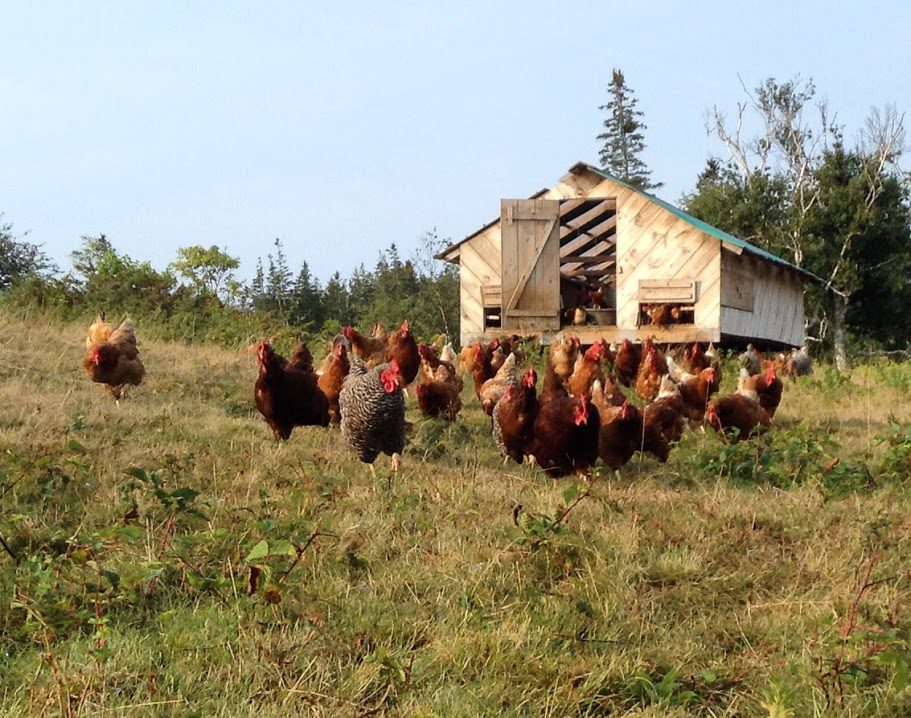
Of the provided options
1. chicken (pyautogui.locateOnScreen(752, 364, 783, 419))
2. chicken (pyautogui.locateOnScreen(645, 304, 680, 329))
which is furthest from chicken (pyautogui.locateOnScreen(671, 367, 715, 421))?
chicken (pyautogui.locateOnScreen(645, 304, 680, 329))

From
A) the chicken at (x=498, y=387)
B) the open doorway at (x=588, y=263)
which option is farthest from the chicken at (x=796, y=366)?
the chicken at (x=498, y=387)

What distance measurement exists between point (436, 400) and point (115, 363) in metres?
3.27

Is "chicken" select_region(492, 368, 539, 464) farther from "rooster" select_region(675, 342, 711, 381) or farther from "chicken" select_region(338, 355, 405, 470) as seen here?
"rooster" select_region(675, 342, 711, 381)

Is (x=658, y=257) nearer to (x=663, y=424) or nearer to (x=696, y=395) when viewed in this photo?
(x=696, y=395)

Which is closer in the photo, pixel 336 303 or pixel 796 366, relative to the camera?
pixel 796 366

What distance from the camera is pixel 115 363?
8.63 m

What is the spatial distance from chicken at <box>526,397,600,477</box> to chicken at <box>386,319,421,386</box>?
3787mm

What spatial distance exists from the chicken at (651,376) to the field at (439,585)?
3.44 metres

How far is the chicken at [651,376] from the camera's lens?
32.6ft

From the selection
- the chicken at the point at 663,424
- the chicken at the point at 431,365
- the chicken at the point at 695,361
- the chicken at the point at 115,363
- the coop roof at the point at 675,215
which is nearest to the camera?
the chicken at the point at 663,424

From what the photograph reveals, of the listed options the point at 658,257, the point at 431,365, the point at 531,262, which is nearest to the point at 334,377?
the point at 431,365

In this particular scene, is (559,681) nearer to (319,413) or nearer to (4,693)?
(4,693)

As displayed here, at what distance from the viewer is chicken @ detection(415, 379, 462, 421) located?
345 inches

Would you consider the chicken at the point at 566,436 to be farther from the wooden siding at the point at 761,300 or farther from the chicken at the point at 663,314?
the wooden siding at the point at 761,300
